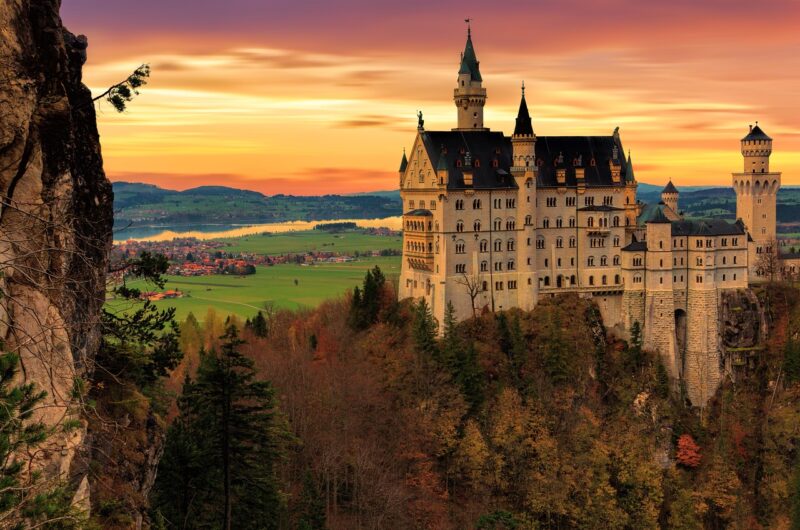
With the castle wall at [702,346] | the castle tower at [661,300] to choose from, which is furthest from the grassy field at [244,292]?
the castle wall at [702,346]

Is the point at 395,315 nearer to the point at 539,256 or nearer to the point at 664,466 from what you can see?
the point at 539,256

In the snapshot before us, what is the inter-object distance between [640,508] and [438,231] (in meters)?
31.6

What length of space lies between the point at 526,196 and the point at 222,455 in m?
57.0

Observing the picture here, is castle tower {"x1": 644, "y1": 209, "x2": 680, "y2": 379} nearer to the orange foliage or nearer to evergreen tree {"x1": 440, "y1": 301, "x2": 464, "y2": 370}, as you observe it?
the orange foliage

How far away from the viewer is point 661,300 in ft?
351

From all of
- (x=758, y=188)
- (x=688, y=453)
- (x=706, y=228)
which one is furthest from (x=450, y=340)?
(x=758, y=188)

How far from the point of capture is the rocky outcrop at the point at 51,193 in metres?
30.0

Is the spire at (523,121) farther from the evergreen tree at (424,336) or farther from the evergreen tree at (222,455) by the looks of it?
the evergreen tree at (222,455)

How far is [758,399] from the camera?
358ft

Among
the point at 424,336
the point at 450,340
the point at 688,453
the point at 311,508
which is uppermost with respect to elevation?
the point at 424,336

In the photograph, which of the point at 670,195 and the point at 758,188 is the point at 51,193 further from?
the point at 758,188

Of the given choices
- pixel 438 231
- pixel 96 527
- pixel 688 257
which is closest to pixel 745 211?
pixel 688 257

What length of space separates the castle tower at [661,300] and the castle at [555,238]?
10 cm

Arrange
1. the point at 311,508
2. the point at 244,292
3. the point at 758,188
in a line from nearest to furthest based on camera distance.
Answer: the point at 311,508 → the point at 758,188 → the point at 244,292
